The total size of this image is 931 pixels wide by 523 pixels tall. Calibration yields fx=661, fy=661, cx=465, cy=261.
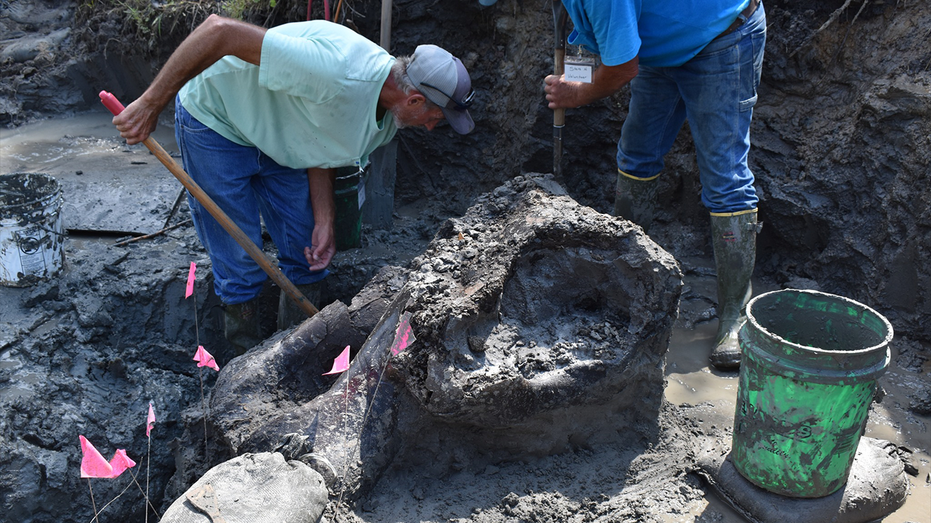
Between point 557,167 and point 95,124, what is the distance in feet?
15.4

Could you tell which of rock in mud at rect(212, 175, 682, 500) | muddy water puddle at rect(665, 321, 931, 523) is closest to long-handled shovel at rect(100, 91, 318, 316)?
rock in mud at rect(212, 175, 682, 500)

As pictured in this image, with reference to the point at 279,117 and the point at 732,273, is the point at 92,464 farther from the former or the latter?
the point at 732,273

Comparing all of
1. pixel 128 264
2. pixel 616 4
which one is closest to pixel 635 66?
pixel 616 4

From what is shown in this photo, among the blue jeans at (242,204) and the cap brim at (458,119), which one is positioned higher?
the cap brim at (458,119)

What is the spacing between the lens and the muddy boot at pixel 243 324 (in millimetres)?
3279

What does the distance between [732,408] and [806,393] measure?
0.74m

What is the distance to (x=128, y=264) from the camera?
3.82 metres

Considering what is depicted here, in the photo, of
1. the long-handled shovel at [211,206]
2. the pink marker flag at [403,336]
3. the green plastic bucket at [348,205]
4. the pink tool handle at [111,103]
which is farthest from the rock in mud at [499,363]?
the green plastic bucket at [348,205]

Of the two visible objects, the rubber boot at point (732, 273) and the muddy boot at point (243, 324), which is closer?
the rubber boot at point (732, 273)

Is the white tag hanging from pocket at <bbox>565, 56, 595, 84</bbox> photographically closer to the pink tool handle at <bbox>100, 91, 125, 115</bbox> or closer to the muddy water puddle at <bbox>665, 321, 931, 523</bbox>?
the muddy water puddle at <bbox>665, 321, 931, 523</bbox>

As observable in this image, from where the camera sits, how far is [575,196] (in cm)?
434

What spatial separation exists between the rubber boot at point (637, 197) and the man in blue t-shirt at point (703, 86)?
12 cm

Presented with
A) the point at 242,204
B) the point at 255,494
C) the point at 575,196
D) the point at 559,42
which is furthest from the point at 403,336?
the point at 575,196

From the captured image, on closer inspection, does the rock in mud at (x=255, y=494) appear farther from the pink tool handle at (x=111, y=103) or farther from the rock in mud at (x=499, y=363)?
the pink tool handle at (x=111, y=103)
